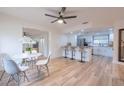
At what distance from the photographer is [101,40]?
1024 centimetres

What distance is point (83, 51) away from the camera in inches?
264

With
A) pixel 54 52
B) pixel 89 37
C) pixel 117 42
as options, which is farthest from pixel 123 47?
pixel 89 37

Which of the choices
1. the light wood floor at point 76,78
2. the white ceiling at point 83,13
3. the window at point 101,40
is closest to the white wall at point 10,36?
the white ceiling at point 83,13

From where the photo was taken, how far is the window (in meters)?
9.93

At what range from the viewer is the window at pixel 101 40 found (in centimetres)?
993

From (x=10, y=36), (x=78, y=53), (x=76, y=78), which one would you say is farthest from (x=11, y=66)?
(x=78, y=53)

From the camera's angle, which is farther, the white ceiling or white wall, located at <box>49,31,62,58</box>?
white wall, located at <box>49,31,62,58</box>

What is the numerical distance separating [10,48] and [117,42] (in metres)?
5.42

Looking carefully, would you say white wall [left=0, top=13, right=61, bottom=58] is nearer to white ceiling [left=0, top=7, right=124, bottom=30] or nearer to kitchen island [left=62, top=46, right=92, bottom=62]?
white ceiling [left=0, top=7, right=124, bottom=30]

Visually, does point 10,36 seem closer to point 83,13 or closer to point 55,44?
point 83,13

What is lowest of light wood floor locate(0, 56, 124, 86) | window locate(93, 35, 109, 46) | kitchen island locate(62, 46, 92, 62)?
light wood floor locate(0, 56, 124, 86)

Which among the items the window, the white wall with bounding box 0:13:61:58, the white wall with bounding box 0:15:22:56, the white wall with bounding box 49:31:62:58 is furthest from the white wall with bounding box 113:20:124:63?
the white wall with bounding box 0:15:22:56
